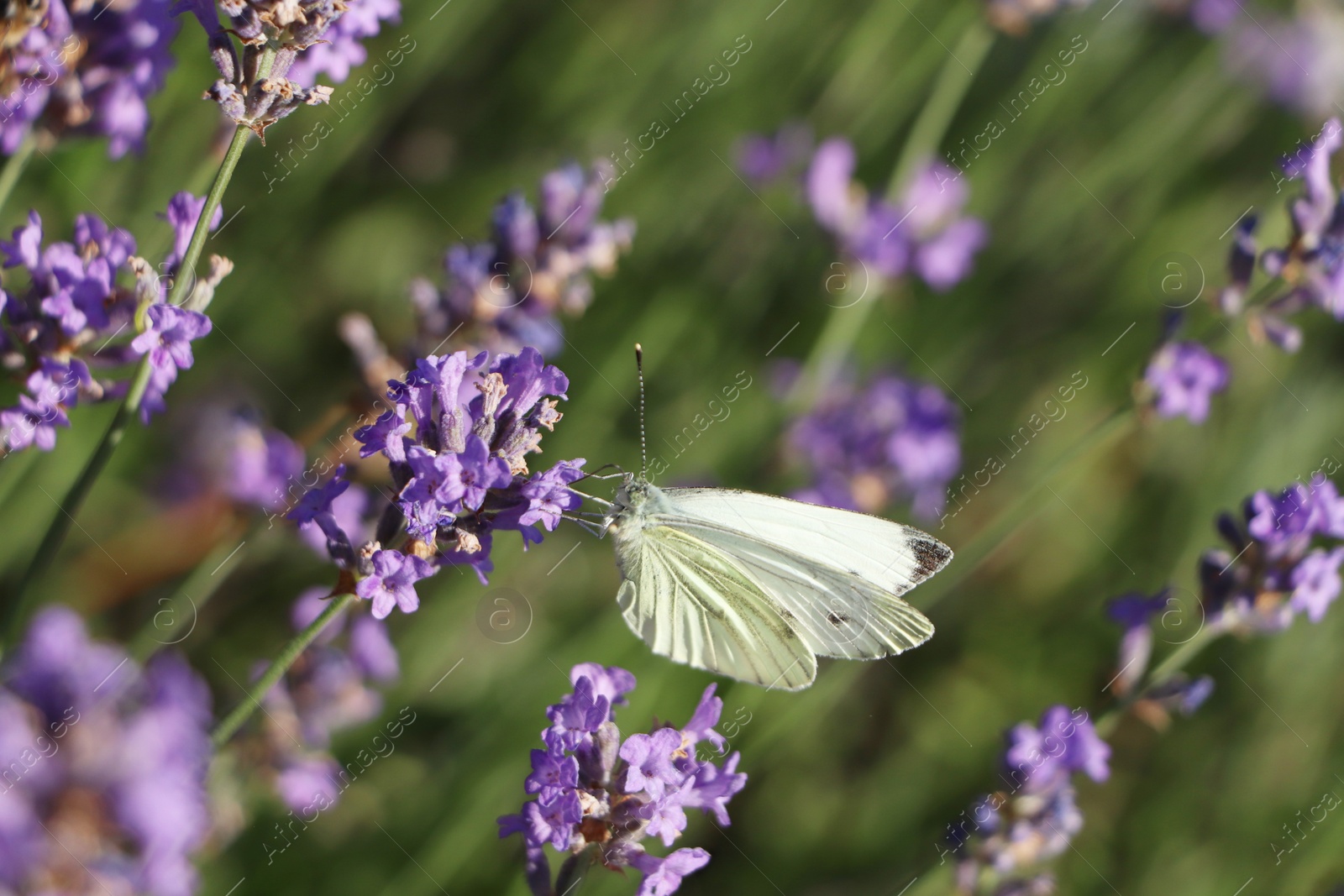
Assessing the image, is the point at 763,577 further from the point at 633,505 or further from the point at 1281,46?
the point at 1281,46

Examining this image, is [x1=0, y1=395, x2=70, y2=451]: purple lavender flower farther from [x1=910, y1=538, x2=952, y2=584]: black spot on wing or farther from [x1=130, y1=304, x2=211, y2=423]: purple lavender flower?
[x1=910, y1=538, x2=952, y2=584]: black spot on wing

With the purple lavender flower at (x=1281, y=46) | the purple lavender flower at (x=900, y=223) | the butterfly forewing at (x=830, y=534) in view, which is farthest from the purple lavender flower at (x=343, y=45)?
the purple lavender flower at (x=1281, y=46)

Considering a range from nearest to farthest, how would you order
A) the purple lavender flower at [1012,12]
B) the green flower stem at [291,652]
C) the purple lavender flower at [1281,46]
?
the green flower stem at [291,652]
the purple lavender flower at [1012,12]
the purple lavender flower at [1281,46]

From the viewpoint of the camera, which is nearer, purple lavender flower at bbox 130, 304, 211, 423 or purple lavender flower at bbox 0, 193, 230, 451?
purple lavender flower at bbox 130, 304, 211, 423

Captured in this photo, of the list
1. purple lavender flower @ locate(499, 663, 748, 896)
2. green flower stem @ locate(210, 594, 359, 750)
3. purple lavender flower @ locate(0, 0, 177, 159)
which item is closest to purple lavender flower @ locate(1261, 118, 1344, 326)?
purple lavender flower @ locate(499, 663, 748, 896)

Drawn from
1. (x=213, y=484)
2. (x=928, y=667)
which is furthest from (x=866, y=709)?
(x=213, y=484)

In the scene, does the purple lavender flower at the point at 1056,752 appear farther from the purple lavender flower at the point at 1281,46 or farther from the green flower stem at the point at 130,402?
the purple lavender flower at the point at 1281,46

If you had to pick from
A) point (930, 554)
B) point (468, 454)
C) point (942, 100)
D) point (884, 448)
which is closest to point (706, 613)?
point (930, 554)
